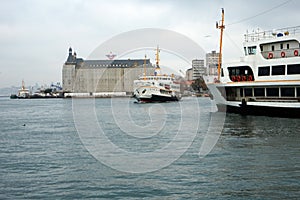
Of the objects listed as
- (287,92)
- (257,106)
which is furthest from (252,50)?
(287,92)

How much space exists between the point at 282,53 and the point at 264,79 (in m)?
2.84

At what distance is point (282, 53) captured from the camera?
37.2 metres

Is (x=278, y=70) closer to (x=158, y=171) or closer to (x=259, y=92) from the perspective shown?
Answer: (x=259, y=92)

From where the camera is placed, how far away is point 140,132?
2998 cm

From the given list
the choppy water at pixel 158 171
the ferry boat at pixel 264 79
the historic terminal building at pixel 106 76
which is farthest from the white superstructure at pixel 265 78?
the historic terminal building at pixel 106 76

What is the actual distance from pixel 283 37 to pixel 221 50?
11.5 metres

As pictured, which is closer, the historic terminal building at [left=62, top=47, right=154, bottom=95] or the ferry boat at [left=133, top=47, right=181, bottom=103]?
the ferry boat at [left=133, top=47, right=181, bottom=103]

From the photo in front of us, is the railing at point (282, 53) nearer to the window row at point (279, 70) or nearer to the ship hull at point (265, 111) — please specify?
the window row at point (279, 70)

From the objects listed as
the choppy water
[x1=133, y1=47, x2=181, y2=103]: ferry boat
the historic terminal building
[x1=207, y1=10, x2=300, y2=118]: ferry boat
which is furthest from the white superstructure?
the historic terminal building

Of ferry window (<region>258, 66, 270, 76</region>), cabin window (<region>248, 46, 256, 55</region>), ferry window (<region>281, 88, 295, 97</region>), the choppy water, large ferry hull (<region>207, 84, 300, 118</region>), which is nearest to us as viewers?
the choppy water

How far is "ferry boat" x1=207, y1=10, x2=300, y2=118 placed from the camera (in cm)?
3556

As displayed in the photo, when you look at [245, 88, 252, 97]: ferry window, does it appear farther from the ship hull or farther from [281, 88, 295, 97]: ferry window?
[281, 88, 295, 97]: ferry window

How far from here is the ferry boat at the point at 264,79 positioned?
35562 millimetres

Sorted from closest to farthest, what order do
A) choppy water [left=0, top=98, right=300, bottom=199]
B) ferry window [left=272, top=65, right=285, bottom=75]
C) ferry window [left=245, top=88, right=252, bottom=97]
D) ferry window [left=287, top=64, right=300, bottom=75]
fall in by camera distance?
1. choppy water [left=0, top=98, right=300, bottom=199]
2. ferry window [left=287, top=64, right=300, bottom=75]
3. ferry window [left=272, top=65, right=285, bottom=75]
4. ferry window [left=245, top=88, right=252, bottom=97]
